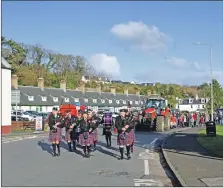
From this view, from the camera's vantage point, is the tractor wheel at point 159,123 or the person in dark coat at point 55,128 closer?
the person in dark coat at point 55,128

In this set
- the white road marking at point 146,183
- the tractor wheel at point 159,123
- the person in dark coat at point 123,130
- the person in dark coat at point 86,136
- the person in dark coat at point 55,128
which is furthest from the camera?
the tractor wheel at point 159,123

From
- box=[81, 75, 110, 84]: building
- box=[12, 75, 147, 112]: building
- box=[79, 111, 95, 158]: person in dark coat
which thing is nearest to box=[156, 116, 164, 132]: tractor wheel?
box=[79, 111, 95, 158]: person in dark coat

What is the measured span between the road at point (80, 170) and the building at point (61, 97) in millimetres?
49943

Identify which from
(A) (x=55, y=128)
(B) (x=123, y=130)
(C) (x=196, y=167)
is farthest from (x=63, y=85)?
(C) (x=196, y=167)

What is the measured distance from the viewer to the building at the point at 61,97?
80312 millimetres

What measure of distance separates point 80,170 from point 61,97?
3003 inches

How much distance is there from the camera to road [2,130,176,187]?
443 inches

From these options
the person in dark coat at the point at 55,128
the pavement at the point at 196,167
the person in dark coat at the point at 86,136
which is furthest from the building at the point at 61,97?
the pavement at the point at 196,167

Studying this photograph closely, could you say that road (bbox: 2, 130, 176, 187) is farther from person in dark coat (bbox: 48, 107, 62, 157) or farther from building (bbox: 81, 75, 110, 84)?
building (bbox: 81, 75, 110, 84)

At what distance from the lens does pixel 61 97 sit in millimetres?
89125

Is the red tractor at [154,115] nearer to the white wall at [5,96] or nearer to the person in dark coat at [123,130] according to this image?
the white wall at [5,96]

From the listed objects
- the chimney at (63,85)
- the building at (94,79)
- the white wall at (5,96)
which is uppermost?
the building at (94,79)

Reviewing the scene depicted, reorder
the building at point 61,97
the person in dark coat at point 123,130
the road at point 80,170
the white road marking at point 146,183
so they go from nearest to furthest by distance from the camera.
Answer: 1. the white road marking at point 146,183
2. the road at point 80,170
3. the person in dark coat at point 123,130
4. the building at point 61,97

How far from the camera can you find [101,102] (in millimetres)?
102938
